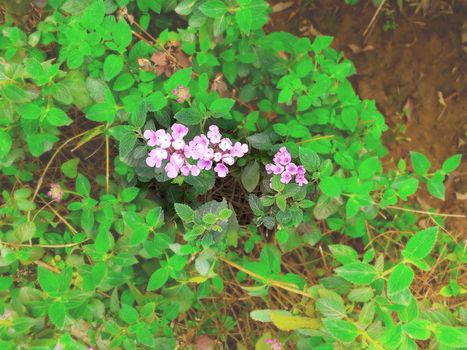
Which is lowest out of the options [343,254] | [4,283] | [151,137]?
[4,283]

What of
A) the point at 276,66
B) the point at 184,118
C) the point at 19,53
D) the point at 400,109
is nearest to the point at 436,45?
the point at 400,109

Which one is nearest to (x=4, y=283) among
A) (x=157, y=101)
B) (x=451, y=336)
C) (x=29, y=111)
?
(x=29, y=111)

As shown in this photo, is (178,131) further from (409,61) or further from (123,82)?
(409,61)

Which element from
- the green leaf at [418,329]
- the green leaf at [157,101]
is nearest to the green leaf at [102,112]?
the green leaf at [157,101]

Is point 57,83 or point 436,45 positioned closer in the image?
point 57,83

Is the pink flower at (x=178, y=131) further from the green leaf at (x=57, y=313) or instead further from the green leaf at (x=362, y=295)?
the green leaf at (x=362, y=295)

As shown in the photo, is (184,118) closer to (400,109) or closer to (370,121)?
(370,121)
